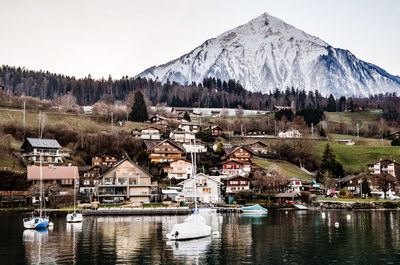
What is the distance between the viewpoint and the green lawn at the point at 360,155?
113750 mm

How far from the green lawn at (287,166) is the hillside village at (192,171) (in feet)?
0.96

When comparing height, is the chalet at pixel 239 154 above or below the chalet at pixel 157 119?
below

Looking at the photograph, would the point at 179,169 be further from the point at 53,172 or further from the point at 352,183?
the point at 352,183

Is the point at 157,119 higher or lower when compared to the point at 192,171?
higher

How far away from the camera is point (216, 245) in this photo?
3856 cm

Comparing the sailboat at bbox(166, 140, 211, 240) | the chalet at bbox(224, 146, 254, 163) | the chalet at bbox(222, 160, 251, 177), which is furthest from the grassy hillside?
the sailboat at bbox(166, 140, 211, 240)

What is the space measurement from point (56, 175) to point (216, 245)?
2314 inches

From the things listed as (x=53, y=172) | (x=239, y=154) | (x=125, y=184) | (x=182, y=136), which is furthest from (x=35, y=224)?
(x=182, y=136)

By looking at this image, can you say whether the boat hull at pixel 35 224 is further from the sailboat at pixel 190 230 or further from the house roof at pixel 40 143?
the house roof at pixel 40 143

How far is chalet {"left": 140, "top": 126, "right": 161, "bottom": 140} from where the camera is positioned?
125688 mm

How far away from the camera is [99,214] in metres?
73.6

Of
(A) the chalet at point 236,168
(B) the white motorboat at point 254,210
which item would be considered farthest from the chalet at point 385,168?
(B) the white motorboat at point 254,210

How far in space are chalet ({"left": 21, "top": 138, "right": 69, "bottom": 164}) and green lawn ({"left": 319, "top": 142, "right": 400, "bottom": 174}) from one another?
2962 inches

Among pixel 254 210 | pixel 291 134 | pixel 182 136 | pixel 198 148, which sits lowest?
pixel 254 210
